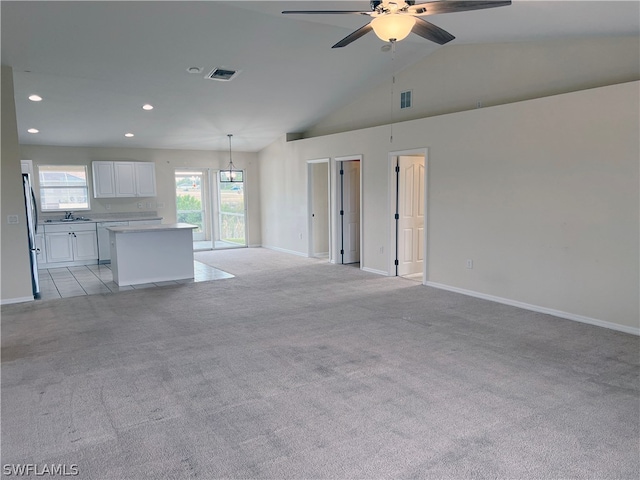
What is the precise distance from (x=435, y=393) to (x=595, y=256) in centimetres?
265

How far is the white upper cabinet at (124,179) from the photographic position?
28.1 ft

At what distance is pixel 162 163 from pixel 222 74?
4378mm

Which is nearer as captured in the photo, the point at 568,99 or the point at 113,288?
the point at 568,99

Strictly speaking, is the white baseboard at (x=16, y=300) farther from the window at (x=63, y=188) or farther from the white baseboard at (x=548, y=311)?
the white baseboard at (x=548, y=311)

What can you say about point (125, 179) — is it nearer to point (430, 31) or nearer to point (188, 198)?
point (188, 198)

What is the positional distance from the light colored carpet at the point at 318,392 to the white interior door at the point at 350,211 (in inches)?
130

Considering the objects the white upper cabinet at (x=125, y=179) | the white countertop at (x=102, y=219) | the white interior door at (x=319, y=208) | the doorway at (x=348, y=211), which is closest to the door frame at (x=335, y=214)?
the doorway at (x=348, y=211)

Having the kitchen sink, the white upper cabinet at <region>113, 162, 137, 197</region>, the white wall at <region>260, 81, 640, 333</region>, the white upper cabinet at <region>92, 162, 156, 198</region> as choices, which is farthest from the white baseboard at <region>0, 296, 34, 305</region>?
the white wall at <region>260, 81, 640, 333</region>

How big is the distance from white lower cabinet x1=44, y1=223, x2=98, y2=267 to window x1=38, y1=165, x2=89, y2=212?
0.70 meters

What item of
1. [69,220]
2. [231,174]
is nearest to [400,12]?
[69,220]

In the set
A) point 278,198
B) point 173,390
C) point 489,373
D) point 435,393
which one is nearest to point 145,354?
point 173,390

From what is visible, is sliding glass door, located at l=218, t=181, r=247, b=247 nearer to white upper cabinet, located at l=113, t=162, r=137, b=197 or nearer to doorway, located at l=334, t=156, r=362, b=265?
white upper cabinet, located at l=113, t=162, r=137, b=197

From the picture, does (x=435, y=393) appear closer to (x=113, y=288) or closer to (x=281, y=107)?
(x=113, y=288)

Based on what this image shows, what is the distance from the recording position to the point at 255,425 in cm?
254
